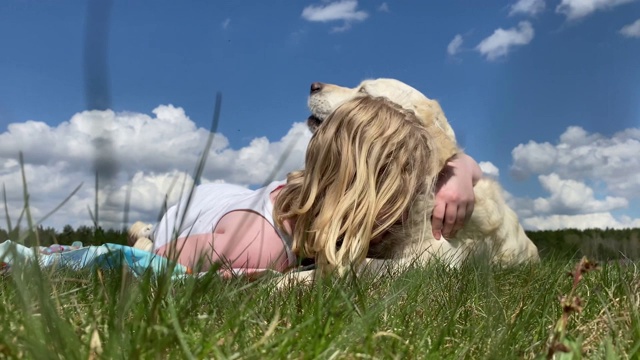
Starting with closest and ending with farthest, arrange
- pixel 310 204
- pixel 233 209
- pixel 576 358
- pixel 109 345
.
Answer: pixel 109 345 → pixel 576 358 → pixel 310 204 → pixel 233 209

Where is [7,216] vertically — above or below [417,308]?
above

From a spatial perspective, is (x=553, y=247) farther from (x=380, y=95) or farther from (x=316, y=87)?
(x=316, y=87)

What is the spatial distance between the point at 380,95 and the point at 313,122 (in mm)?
584

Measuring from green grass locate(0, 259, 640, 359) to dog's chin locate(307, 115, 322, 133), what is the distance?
8.57ft

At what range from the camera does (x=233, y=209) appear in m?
4.32

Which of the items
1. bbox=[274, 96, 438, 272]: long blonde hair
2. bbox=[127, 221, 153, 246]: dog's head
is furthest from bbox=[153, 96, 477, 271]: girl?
bbox=[127, 221, 153, 246]: dog's head

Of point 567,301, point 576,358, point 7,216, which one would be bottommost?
point 576,358

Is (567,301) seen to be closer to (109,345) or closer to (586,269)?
(586,269)

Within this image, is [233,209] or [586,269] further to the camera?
[233,209]

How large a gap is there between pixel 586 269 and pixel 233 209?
3.09 m

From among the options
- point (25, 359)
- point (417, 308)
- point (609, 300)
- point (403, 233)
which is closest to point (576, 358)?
point (417, 308)

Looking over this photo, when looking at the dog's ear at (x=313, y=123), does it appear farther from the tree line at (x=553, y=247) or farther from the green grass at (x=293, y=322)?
the green grass at (x=293, y=322)

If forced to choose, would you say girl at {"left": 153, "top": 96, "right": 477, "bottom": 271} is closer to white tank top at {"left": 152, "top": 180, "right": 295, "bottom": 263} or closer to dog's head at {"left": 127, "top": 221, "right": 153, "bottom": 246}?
white tank top at {"left": 152, "top": 180, "right": 295, "bottom": 263}

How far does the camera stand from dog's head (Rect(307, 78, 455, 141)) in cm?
519
